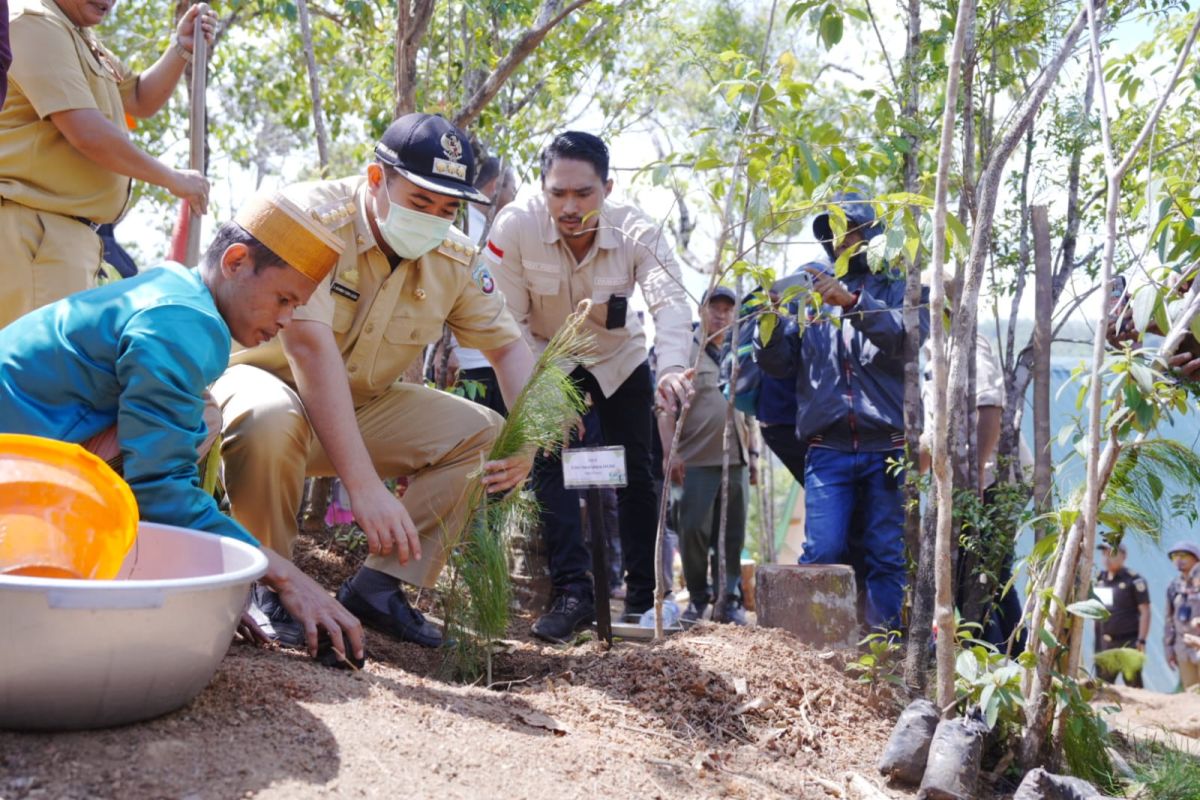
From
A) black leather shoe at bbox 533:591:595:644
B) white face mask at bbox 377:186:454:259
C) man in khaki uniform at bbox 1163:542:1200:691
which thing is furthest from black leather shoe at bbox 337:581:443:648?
man in khaki uniform at bbox 1163:542:1200:691

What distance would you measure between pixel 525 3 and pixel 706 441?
224 centimetres

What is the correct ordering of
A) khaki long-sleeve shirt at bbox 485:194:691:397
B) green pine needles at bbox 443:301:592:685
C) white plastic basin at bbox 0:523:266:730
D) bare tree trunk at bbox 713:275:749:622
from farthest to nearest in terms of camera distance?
khaki long-sleeve shirt at bbox 485:194:691:397
bare tree trunk at bbox 713:275:749:622
green pine needles at bbox 443:301:592:685
white plastic basin at bbox 0:523:266:730

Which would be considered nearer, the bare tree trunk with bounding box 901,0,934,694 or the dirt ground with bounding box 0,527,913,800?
the dirt ground with bounding box 0,527,913,800

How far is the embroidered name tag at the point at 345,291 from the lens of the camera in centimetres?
319

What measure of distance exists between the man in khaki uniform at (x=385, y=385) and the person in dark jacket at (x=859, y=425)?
1.22m

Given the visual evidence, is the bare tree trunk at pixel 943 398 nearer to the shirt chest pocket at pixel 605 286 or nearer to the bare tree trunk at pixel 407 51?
the shirt chest pocket at pixel 605 286

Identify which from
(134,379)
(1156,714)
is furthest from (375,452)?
(1156,714)

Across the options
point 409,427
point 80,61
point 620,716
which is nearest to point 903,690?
point 620,716

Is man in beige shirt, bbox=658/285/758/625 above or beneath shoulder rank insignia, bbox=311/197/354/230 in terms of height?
beneath

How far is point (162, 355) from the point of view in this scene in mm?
2141

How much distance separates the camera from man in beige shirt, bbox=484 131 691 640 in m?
3.87

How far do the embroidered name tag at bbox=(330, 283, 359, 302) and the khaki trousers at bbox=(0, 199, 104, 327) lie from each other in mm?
678

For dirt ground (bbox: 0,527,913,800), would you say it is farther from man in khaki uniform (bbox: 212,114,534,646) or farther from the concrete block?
man in khaki uniform (bbox: 212,114,534,646)

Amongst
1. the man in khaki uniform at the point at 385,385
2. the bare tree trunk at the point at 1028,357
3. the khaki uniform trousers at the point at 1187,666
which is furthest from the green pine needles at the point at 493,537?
the khaki uniform trousers at the point at 1187,666
